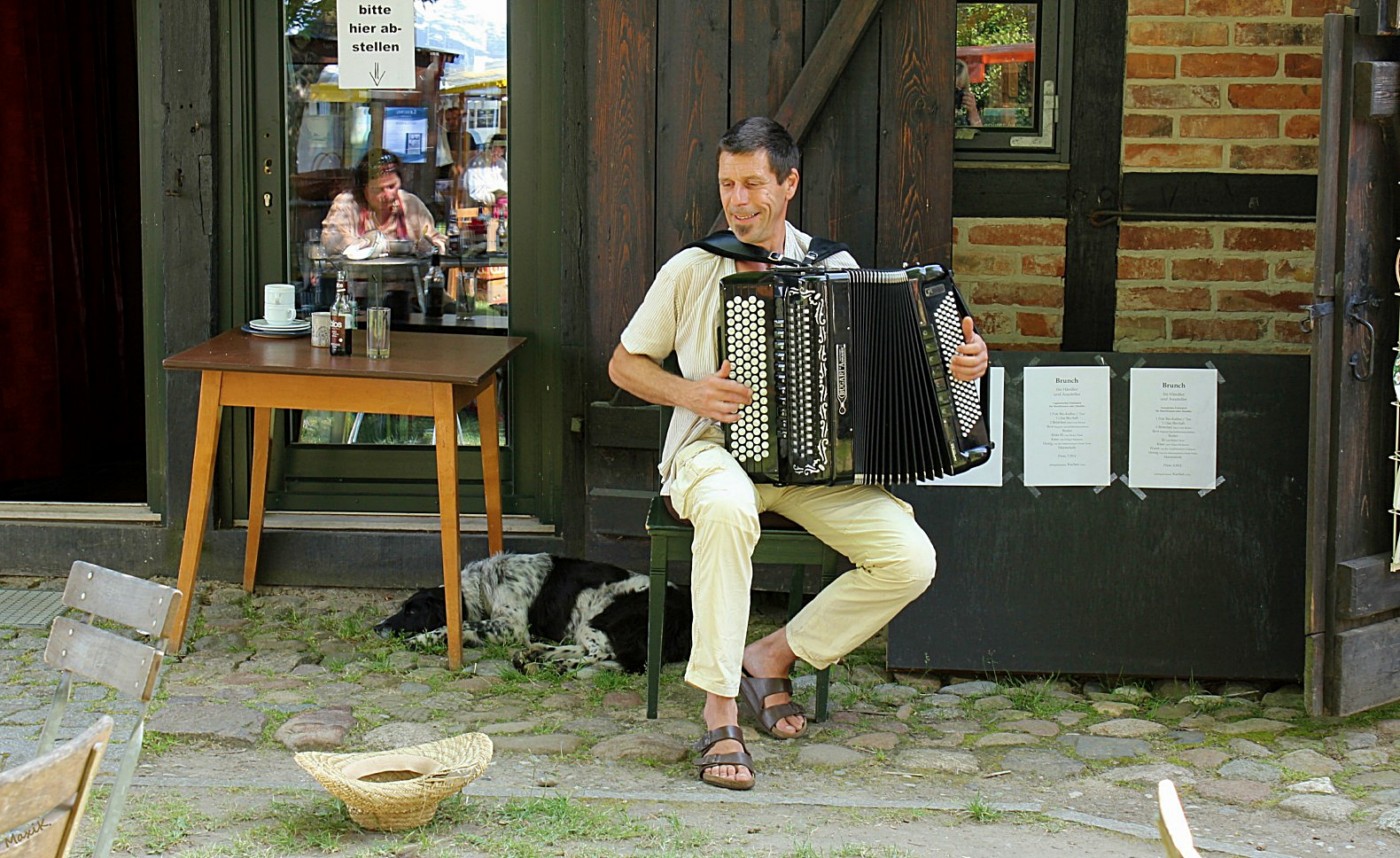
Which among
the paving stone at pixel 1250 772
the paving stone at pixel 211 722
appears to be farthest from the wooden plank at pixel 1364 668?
the paving stone at pixel 211 722

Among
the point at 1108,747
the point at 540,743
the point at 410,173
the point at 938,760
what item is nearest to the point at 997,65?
the point at 410,173

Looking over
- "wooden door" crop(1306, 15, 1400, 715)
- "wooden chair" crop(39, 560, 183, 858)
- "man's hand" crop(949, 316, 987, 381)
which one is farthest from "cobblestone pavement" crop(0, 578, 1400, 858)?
"man's hand" crop(949, 316, 987, 381)

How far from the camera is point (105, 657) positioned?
116 inches

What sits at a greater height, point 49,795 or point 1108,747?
point 49,795

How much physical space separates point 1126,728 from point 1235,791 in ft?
1.63

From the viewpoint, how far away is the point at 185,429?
5.64 meters

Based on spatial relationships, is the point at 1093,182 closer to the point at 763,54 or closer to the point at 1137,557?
the point at 763,54

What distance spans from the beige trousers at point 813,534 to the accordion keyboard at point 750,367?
0.13 m

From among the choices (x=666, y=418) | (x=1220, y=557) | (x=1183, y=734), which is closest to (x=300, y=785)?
(x=666, y=418)

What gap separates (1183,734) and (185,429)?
11.0ft

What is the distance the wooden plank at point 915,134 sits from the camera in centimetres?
506

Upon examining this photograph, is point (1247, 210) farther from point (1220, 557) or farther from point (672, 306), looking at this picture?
point (672, 306)

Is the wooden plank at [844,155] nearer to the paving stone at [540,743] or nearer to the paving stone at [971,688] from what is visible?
the paving stone at [971,688]

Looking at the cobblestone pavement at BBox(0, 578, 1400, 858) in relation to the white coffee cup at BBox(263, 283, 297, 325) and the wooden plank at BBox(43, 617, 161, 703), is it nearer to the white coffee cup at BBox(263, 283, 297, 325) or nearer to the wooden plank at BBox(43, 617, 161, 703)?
the wooden plank at BBox(43, 617, 161, 703)
